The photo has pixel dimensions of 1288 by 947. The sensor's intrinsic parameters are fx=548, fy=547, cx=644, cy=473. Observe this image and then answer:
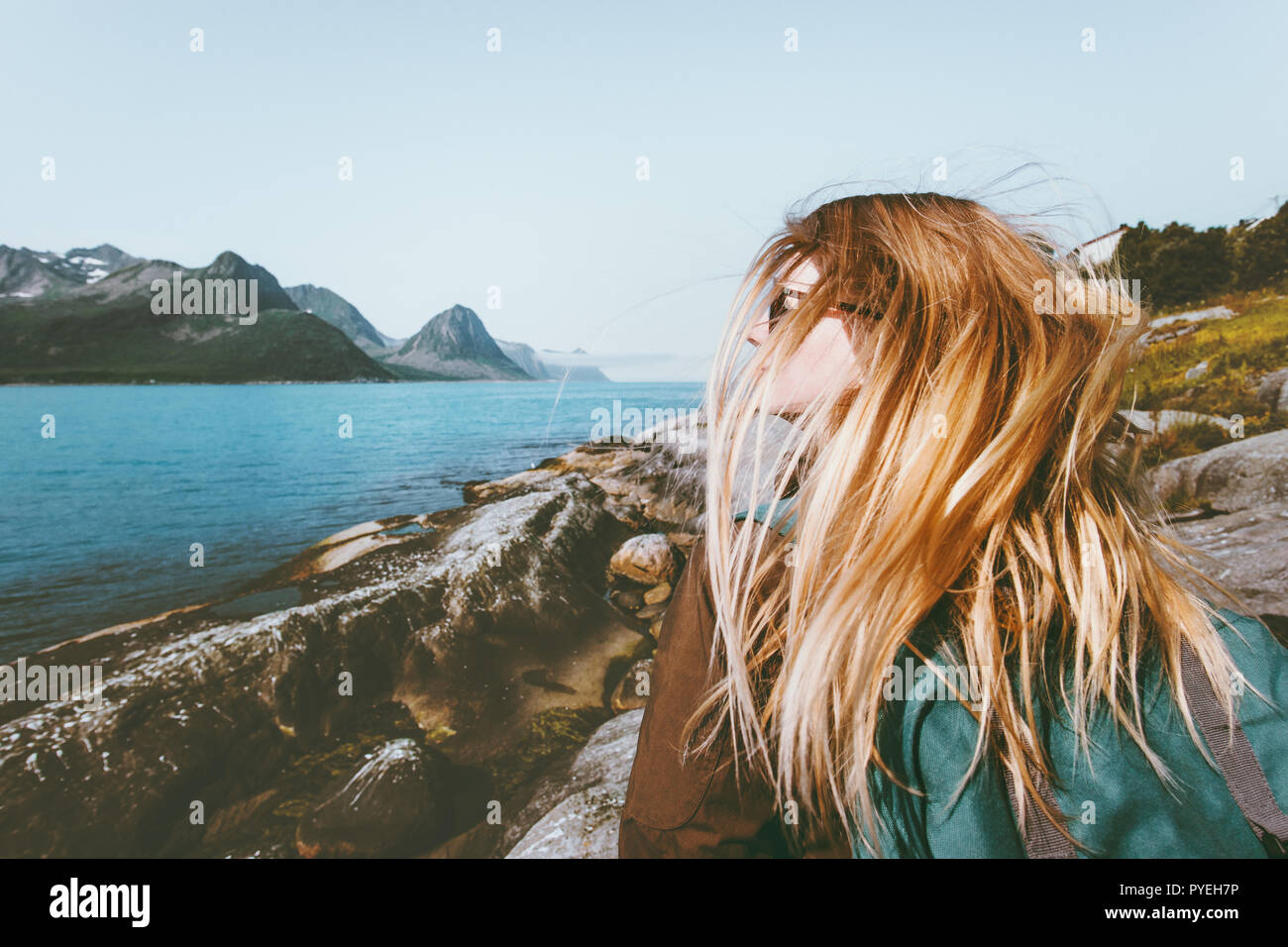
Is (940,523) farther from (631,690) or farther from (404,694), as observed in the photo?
(404,694)

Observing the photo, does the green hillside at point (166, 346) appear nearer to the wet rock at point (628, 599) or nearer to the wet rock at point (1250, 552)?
the wet rock at point (628, 599)

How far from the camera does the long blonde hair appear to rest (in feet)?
3.81

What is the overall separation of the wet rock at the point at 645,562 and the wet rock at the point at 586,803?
163 centimetres

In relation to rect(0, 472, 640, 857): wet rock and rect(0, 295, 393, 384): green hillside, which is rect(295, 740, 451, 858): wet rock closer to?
rect(0, 472, 640, 857): wet rock

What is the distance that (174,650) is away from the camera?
430cm

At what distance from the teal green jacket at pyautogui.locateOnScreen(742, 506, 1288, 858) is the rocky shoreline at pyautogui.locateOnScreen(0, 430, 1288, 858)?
2.21 m

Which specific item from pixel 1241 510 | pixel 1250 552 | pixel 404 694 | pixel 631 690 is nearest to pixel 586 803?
pixel 631 690

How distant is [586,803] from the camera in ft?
11.0

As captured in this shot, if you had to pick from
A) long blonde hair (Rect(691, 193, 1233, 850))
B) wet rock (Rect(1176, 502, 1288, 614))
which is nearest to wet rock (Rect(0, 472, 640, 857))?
long blonde hair (Rect(691, 193, 1233, 850))

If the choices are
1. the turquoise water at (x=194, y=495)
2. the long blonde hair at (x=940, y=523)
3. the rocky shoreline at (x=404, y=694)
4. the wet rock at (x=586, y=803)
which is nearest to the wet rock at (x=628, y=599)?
the rocky shoreline at (x=404, y=694)

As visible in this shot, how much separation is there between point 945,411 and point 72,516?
11544mm

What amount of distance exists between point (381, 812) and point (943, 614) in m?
4.01

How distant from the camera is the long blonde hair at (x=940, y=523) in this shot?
3.81ft
